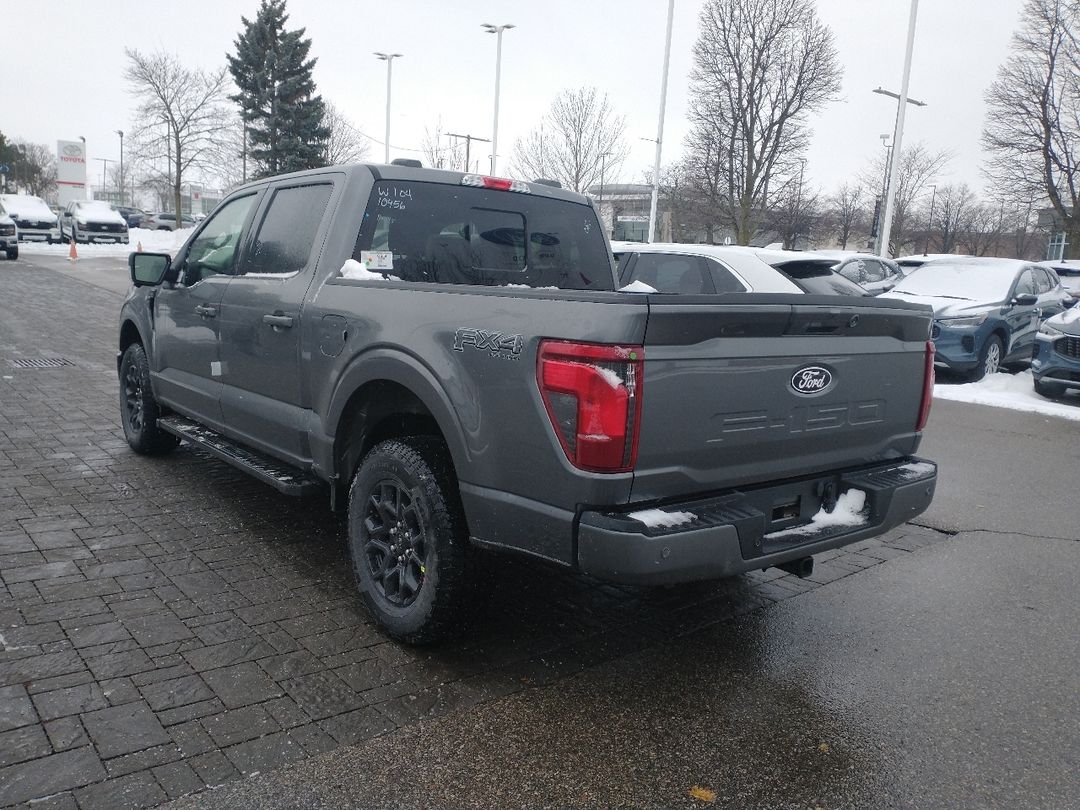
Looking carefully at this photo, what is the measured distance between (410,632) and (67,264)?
2822cm

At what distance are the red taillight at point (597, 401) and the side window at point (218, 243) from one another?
287 cm

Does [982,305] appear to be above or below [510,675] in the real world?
above

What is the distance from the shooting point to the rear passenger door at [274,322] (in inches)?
165

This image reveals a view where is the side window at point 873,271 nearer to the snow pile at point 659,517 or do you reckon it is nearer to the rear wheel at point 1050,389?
the rear wheel at point 1050,389

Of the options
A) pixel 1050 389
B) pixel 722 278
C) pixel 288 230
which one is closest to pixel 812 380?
pixel 288 230

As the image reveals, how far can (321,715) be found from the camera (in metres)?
3.02

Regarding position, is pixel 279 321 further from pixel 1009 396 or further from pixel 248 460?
pixel 1009 396

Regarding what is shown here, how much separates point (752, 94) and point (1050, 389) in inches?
1072

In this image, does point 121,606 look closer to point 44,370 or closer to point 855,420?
point 855,420

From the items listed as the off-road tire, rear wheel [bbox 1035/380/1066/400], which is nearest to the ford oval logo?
the off-road tire

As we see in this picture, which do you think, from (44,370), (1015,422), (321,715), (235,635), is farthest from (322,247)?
(1015,422)

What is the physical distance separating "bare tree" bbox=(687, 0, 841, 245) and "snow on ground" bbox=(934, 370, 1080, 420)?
24.2m

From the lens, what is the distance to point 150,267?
564 cm

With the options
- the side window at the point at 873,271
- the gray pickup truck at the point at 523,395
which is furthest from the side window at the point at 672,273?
the side window at the point at 873,271
